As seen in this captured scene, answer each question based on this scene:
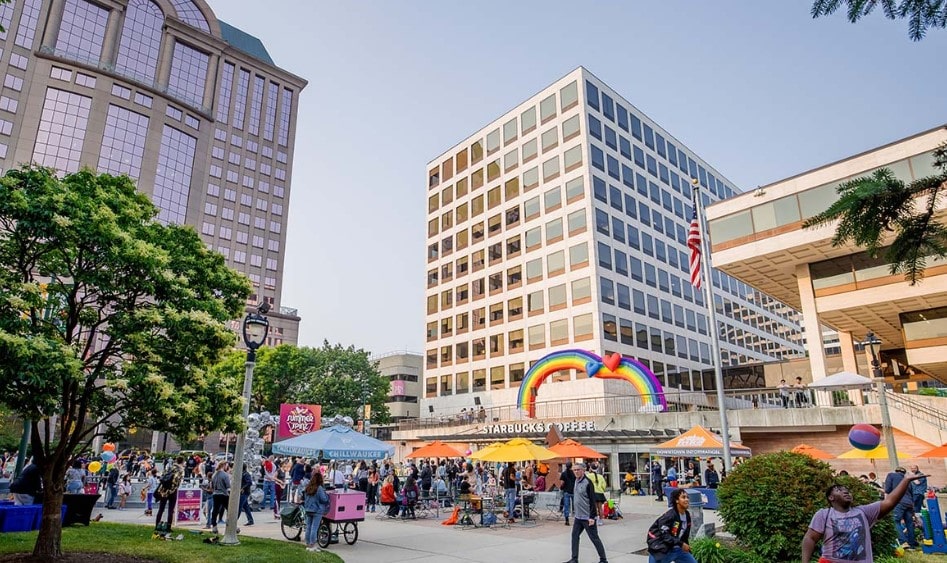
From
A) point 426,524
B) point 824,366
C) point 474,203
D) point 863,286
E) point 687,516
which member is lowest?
point 426,524

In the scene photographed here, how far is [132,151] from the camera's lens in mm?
76750

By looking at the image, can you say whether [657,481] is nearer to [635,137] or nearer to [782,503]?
[782,503]

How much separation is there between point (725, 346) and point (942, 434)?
4568cm

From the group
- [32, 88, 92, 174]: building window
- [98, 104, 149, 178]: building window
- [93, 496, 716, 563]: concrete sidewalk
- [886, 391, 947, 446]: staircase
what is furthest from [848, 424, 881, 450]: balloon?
[32, 88, 92, 174]: building window

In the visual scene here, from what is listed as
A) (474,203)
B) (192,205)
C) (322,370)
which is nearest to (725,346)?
(474,203)

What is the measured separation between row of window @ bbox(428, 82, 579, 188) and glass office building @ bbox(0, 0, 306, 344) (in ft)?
108

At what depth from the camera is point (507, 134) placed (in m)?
59.3

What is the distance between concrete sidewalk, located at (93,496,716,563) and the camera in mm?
12578

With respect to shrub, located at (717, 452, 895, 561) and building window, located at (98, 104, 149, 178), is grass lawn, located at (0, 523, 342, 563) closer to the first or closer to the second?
shrub, located at (717, 452, 895, 561)

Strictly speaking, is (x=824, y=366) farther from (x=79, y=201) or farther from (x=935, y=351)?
(x=79, y=201)

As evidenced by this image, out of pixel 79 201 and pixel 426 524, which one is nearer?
pixel 79 201

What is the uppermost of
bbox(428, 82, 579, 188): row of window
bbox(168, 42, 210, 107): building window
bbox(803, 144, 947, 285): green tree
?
bbox(168, 42, 210, 107): building window

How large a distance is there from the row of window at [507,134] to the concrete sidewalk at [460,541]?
41067 millimetres

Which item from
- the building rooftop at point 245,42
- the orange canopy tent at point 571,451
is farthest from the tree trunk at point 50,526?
the building rooftop at point 245,42
